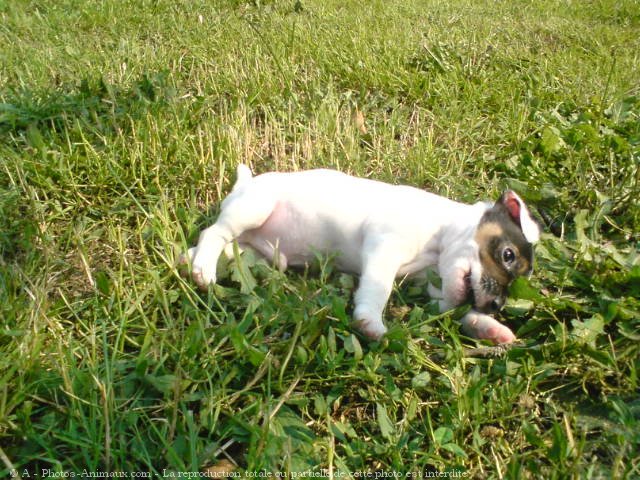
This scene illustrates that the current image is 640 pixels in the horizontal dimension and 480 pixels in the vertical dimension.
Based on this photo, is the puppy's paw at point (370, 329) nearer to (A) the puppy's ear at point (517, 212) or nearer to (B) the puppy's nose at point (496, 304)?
(B) the puppy's nose at point (496, 304)

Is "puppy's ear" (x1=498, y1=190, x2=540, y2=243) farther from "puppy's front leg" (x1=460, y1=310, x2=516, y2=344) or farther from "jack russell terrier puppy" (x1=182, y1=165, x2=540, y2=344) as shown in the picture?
"puppy's front leg" (x1=460, y1=310, x2=516, y2=344)

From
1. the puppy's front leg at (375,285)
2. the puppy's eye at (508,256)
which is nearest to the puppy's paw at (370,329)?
the puppy's front leg at (375,285)

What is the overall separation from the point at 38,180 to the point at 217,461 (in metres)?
2.10

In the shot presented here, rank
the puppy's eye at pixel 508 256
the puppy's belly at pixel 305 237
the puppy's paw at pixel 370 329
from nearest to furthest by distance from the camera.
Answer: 1. the puppy's paw at pixel 370 329
2. the puppy's eye at pixel 508 256
3. the puppy's belly at pixel 305 237

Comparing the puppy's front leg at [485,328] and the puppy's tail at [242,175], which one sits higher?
the puppy's tail at [242,175]

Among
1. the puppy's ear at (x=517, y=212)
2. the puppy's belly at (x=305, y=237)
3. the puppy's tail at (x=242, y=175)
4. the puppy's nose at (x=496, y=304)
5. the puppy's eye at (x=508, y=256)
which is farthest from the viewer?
the puppy's tail at (x=242, y=175)

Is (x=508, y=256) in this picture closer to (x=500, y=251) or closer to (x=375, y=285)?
(x=500, y=251)

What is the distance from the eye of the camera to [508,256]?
2781mm

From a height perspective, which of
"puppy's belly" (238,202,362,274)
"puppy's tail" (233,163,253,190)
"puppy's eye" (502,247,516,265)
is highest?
"puppy's eye" (502,247,516,265)

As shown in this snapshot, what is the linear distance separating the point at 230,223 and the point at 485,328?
137 cm

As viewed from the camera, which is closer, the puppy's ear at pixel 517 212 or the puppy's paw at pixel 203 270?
the puppy's paw at pixel 203 270

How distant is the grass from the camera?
2025 mm

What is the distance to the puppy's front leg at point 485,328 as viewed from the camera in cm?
256

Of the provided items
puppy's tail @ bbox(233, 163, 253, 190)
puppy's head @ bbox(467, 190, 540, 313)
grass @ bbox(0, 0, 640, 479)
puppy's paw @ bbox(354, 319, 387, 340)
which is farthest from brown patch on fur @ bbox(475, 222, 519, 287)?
puppy's tail @ bbox(233, 163, 253, 190)
